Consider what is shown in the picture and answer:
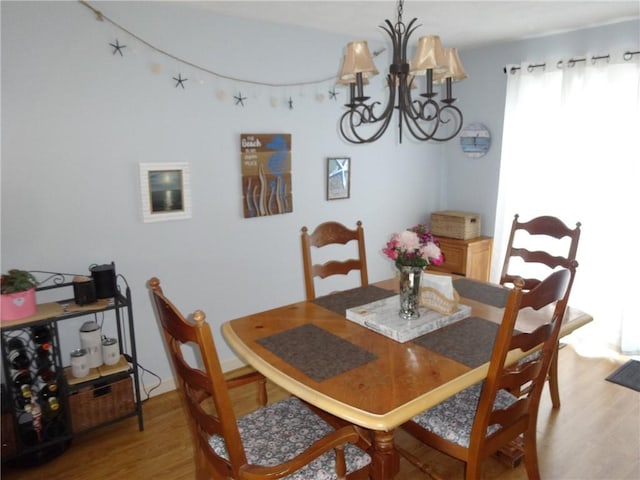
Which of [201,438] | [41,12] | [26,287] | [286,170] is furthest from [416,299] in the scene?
[41,12]

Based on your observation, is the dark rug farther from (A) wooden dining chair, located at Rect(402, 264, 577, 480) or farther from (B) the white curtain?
(A) wooden dining chair, located at Rect(402, 264, 577, 480)

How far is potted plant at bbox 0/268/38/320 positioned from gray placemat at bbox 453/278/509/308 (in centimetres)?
211

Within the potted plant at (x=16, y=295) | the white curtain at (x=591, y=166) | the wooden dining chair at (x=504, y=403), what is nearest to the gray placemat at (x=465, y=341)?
the wooden dining chair at (x=504, y=403)

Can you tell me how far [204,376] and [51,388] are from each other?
1393 millimetres

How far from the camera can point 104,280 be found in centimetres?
238

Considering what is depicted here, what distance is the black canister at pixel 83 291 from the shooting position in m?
2.29

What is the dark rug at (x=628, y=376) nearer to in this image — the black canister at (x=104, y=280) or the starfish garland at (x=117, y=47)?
the black canister at (x=104, y=280)

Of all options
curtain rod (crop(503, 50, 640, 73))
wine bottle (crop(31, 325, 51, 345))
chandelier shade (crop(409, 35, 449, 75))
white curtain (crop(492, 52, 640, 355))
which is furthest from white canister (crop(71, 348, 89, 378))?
curtain rod (crop(503, 50, 640, 73))

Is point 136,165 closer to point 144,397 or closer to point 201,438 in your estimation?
point 144,397

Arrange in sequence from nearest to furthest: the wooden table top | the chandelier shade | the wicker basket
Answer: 1. the wooden table top
2. the chandelier shade
3. the wicker basket

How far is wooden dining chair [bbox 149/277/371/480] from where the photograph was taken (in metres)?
1.30

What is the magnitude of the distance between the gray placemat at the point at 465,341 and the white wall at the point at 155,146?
1644 millimetres

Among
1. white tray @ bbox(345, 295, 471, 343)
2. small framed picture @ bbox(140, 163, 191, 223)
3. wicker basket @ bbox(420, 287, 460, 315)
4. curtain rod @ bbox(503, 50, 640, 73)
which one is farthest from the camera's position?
curtain rod @ bbox(503, 50, 640, 73)

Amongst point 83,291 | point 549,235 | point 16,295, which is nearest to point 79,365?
point 83,291
